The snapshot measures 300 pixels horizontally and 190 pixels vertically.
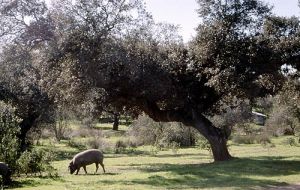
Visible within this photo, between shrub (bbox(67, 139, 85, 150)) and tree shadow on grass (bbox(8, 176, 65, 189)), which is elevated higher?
shrub (bbox(67, 139, 85, 150))

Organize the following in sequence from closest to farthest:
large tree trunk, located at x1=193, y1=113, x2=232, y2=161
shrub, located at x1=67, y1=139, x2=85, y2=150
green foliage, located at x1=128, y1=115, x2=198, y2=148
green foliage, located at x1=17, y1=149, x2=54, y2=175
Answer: green foliage, located at x1=17, y1=149, x2=54, y2=175, large tree trunk, located at x1=193, y1=113, x2=232, y2=161, green foliage, located at x1=128, y1=115, x2=198, y2=148, shrub, located at x1=67, y1=139, x2=85, y2=150

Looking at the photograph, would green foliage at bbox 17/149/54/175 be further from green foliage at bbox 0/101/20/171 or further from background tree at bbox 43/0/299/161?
background tree at bbox 43/0/299/161

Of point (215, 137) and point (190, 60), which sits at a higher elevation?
point (190, 60)

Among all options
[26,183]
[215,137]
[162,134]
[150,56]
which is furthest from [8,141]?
[162,134]

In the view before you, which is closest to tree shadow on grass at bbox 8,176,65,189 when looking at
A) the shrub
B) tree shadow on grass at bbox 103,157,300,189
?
tree shadow on grass at bbox 103,157,300,189

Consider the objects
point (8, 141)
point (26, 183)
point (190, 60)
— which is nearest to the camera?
point (26, 183)

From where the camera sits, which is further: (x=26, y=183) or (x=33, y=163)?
(x=33, y=163)

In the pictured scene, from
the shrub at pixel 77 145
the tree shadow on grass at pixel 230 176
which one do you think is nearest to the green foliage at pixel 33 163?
the tree shadow on grass at pixel 230 176

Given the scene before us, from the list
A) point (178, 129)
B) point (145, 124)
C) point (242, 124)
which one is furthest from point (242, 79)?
point (242, 124)

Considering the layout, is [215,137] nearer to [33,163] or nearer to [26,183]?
[33,163]

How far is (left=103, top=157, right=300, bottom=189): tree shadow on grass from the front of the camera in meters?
21.8

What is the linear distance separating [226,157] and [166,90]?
6557 millimetres

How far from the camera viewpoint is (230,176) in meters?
24.2

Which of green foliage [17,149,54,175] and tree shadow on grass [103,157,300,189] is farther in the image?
green foliage [17,149,54,175]
